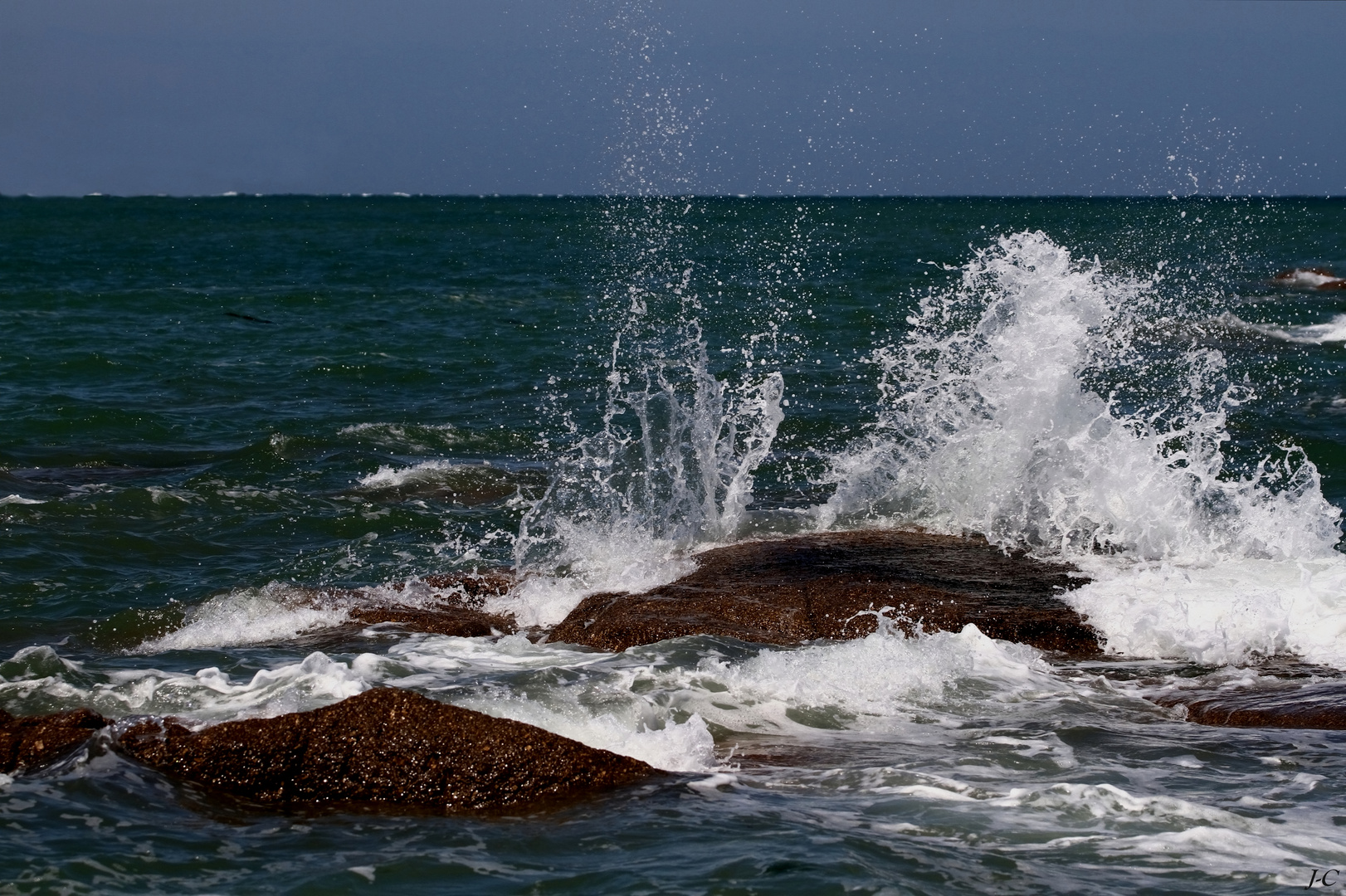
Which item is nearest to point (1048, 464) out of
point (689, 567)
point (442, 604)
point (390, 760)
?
point (689, 567)

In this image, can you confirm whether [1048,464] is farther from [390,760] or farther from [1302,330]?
[1302,330]

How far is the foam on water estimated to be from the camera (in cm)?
713

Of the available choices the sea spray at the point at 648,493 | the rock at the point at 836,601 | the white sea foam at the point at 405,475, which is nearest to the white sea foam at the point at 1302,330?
the sea spray at the point at 648,493

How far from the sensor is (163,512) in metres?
10.1

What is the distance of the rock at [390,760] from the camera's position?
441 centimetres

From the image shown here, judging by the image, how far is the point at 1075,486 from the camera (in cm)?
848

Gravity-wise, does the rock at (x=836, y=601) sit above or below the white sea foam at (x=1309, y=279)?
below

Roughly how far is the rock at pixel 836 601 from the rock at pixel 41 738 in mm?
2449

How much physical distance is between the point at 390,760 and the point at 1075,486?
5277 mm

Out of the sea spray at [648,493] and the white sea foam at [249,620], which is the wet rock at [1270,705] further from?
the white sea foam at [249,620]

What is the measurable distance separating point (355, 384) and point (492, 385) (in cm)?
167

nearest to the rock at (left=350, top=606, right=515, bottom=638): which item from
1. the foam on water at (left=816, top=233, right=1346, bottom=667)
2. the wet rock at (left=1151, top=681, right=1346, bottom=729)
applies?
the foam on water at (left=816, top=233, right=1346, bottom=667)

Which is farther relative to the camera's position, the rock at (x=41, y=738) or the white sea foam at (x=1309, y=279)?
the white sea foam at (x=1309, y=279)

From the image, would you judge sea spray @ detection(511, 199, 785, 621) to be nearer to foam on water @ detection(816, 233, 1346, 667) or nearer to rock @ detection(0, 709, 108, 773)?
foam on water @ detection(816, 233, 1346, 667)
